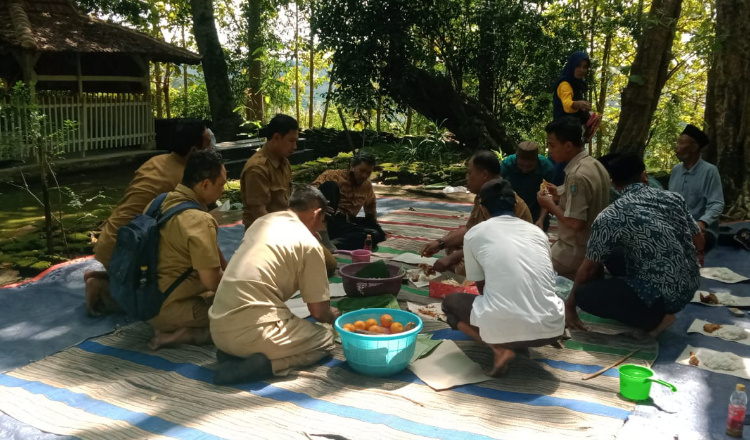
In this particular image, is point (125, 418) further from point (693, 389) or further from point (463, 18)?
point (463, 18)

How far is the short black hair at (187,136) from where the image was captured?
398 cm

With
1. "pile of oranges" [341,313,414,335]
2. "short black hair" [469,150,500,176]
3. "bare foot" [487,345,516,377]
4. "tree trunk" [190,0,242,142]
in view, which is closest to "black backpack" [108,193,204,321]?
"pile of oranges" [341,313,414,335]

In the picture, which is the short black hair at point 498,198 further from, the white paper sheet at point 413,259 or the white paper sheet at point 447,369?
the white paper sheet at point 413,259

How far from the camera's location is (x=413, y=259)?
5246mm

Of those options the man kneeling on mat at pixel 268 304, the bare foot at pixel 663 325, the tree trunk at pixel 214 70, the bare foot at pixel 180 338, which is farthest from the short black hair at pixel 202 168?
the tree trunk at pixel 214 70

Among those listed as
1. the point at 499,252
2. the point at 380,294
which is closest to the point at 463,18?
the point at 380,294

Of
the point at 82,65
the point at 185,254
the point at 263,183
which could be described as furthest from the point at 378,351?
the point at 82,65

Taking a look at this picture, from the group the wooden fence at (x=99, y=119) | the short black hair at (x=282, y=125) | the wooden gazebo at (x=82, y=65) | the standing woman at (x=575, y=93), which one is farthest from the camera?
the wooden fence at (x=99, y=119)

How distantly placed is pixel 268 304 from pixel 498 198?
1.29m

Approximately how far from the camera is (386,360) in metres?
3.04

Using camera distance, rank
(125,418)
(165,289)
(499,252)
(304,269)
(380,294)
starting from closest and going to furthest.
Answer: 1. (125,418)
2. (499,252)
3. (304,269)
4. (165,289)
5. (380,294)

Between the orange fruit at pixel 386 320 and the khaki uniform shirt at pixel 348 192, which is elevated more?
the khaki uniform shirt at pixel 348 192

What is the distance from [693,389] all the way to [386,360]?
1.51 meters

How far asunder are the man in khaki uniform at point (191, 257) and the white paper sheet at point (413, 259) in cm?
205
